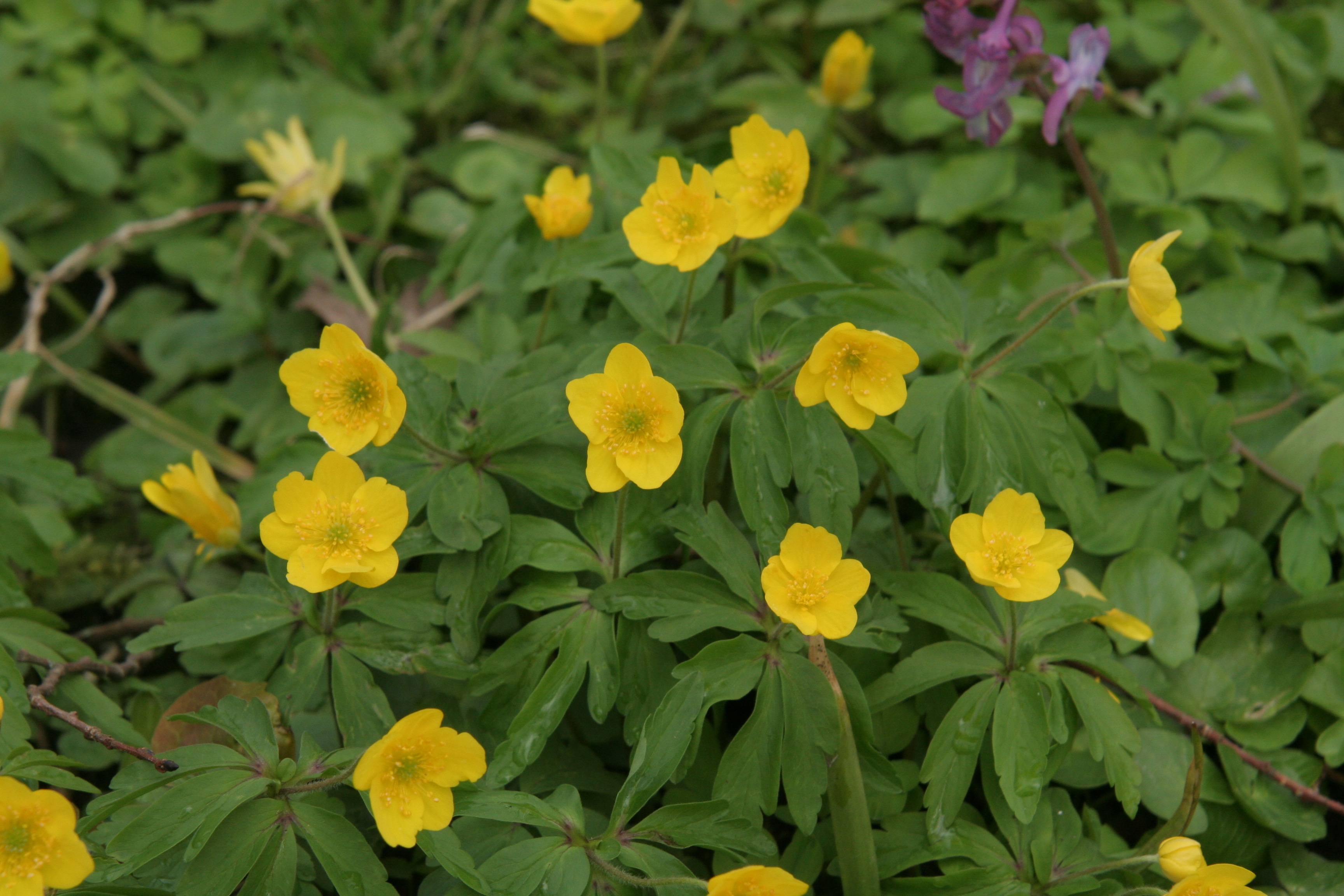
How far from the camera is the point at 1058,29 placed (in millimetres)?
3121

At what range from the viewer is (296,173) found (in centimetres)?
290

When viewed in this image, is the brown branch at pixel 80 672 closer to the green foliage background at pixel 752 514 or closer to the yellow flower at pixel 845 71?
the green foliage background at pixel 752 514

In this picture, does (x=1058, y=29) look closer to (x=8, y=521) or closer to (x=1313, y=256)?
(x=1313, y=256)

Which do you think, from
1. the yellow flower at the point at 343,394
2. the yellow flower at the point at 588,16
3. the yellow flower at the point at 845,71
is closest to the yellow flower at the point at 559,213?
the yellow flower at the point at 588,16

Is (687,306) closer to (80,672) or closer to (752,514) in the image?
(752,514)

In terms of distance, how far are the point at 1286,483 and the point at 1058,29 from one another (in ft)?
5.53

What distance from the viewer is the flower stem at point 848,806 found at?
159 cm

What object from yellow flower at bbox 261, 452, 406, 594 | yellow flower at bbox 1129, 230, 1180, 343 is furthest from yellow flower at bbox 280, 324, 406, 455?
yellow flower at bbox 1129, 230, 1180, 343

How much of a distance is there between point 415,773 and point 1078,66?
1892mm

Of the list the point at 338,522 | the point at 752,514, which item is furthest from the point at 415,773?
the point at 752,514

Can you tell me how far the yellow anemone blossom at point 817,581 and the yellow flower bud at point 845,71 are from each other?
162 cm

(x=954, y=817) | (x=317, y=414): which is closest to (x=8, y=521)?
(x=317, y=414)

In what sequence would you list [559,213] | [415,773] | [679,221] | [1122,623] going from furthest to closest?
[559,213]
[1122,623]
[679,221]
[415,773]

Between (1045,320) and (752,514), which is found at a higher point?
(1045,320)
